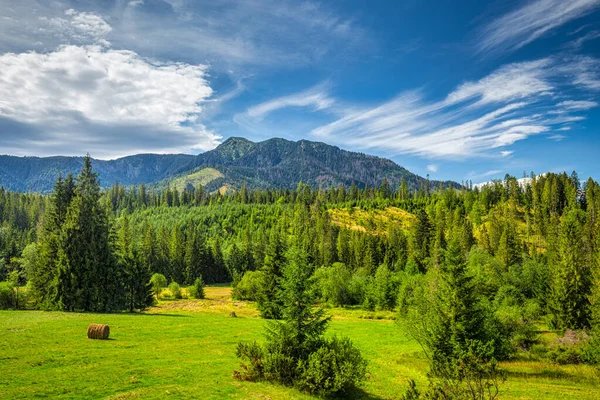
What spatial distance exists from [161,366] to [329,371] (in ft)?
41.1

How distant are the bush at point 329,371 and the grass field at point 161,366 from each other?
1160 mm

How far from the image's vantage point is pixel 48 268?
164 ft

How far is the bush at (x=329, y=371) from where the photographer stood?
2291 centimetres

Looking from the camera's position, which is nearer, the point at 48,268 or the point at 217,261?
the point at 48,268

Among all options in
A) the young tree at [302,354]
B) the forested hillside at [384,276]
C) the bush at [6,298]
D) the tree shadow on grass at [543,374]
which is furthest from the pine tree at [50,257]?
the tree shadow on grass at [543,374]

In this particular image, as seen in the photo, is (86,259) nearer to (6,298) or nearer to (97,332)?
(6,298)

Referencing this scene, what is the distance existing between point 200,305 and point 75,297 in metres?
38.8

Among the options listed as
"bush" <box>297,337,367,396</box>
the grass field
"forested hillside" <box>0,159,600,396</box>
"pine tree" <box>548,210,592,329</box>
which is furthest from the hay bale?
"pine tree" <box>548,210,592,329</box>

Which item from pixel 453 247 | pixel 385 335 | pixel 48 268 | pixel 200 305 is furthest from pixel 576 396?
pixel 200 305

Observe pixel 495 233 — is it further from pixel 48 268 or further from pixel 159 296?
pixel 48 268

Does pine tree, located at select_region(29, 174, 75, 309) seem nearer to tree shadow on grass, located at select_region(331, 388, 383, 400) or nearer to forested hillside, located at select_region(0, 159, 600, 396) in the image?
forested hillside, located at select_region(0, 159, 600, 396)

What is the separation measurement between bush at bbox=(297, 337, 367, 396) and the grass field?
1.16m

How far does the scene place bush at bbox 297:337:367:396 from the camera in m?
22.9

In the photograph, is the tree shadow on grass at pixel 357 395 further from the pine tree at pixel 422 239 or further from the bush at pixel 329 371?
the pine tree at pixel 422 239
